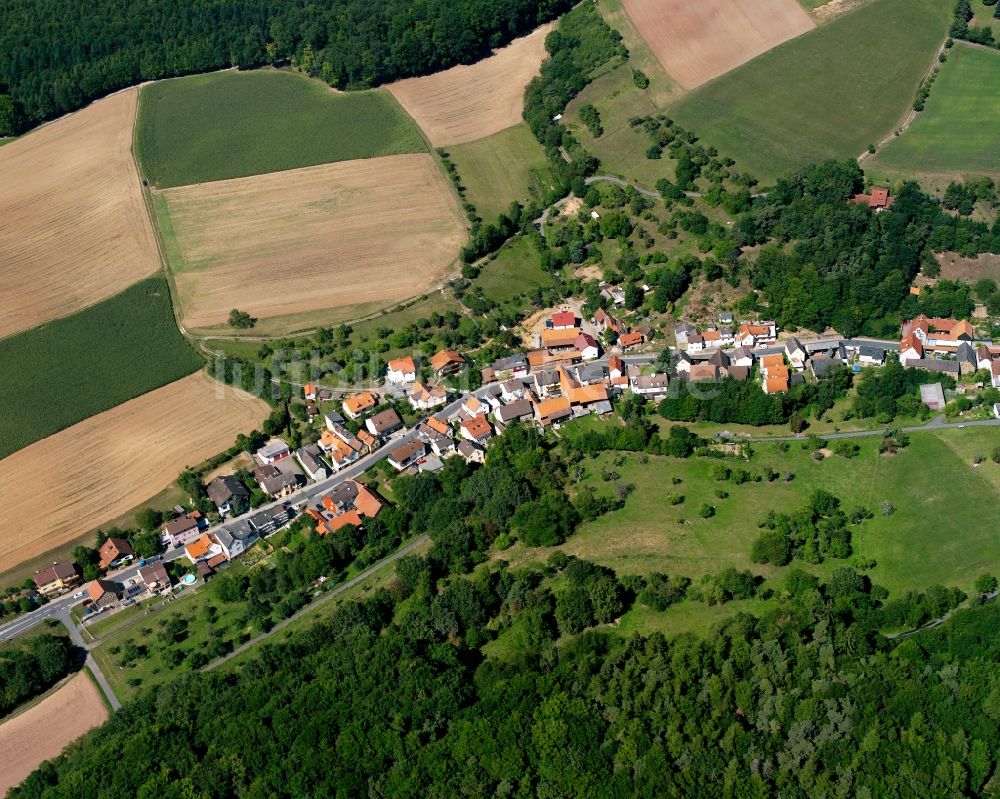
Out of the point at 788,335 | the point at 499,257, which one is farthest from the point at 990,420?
the point at 499,257

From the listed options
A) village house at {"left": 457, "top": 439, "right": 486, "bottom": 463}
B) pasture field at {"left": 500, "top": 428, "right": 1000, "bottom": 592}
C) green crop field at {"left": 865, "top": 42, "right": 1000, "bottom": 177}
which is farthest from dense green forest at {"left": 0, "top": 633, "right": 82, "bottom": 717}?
green crop field at {"left": 865, "top": 42, "right": 1000, "bottom": 177}

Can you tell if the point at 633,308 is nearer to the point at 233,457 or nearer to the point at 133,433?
the point at 233,457

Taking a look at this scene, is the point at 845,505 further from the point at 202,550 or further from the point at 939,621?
the point at 202,550

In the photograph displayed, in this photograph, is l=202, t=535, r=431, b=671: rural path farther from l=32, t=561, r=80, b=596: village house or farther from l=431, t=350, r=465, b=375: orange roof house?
l=431, t=350, r=465, b=375: orange roof house

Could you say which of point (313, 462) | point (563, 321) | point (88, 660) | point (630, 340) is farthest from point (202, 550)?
point (630, 340)

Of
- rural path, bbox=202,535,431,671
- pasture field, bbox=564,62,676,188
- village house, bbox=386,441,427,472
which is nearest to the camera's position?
rural path, bbox=202,535,431,671

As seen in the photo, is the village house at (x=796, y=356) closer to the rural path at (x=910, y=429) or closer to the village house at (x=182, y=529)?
the rural path at (x=910, y=429)
